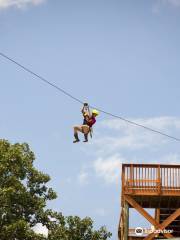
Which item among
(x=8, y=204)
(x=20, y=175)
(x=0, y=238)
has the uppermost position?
(x=20, y=175)

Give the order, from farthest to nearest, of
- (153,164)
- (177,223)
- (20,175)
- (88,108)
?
1. (20,175)
2. (177,223)
3. (153,164)
4. (88,108)

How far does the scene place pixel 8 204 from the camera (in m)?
27.0

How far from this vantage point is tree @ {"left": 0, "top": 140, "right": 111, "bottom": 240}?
2620cm

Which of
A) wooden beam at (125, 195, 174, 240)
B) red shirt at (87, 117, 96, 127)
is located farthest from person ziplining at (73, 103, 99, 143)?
wooden beam at (125, 195, 174, 240)

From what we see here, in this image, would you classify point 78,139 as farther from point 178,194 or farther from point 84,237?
point 84,237

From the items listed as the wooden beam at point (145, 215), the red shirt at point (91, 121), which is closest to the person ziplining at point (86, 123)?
the red shirt at point (91, 121)

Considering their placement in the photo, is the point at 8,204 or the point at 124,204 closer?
the point at 124,204

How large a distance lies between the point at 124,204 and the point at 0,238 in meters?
7.62

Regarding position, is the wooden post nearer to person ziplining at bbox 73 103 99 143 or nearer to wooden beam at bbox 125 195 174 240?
wooden beam at bbox 125 195 174 240

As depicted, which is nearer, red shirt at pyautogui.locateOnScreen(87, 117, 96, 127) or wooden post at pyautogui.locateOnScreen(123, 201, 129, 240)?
red shirt at pyautogui.locateOnScreen(87, 117, 96, 127)

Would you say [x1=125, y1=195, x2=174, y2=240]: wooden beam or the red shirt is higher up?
the red shirt

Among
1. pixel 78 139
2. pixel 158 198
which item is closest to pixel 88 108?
pixel 78 139

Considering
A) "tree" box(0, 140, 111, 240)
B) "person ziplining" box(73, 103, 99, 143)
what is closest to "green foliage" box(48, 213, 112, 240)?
"tree" box(0, 140, 111, 240)

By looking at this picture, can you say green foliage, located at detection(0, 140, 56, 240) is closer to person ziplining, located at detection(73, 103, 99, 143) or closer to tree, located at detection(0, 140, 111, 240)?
tree, located at detection(0, 140, 111, 240)
